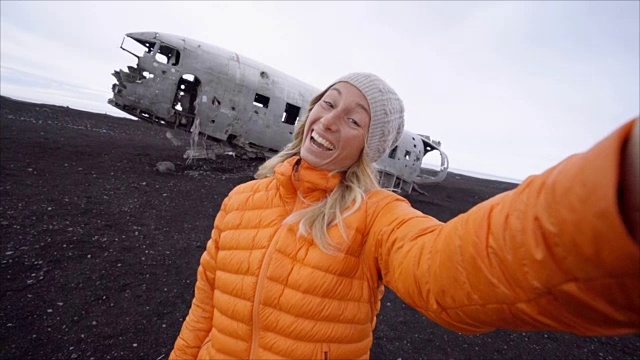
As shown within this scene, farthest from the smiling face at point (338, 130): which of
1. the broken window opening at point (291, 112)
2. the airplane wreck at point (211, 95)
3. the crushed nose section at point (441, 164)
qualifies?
the crushed nose section at point (441, 164)

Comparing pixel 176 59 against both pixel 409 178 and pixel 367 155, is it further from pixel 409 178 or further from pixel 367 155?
pixel 409 178

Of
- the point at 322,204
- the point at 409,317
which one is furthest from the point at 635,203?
the point at 409,317

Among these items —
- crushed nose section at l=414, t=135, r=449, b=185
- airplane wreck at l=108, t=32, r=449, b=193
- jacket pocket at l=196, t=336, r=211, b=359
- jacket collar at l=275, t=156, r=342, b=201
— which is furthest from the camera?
crushed nose section at l=414, t=135, r=449, b=185

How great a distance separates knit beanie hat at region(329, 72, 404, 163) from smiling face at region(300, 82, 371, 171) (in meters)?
0.04

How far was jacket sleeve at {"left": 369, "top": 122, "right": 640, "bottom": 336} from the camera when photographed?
2.34ft

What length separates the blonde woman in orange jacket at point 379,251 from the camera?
745mm

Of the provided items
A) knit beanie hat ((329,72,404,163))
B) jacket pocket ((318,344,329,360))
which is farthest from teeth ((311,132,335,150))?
jacket pocket ((318,344,329,360))

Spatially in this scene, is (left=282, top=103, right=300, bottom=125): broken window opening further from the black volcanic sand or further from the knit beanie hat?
the knit beanie hat

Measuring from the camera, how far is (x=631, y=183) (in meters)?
0.70

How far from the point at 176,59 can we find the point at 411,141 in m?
12.1

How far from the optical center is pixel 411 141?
1642 cm

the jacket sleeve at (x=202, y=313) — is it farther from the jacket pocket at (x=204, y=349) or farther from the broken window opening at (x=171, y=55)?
the broken window opening at (x=171, y=55)

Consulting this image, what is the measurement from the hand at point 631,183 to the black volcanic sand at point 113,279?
191 inches

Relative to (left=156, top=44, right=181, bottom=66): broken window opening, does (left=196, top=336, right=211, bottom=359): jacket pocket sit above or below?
below
